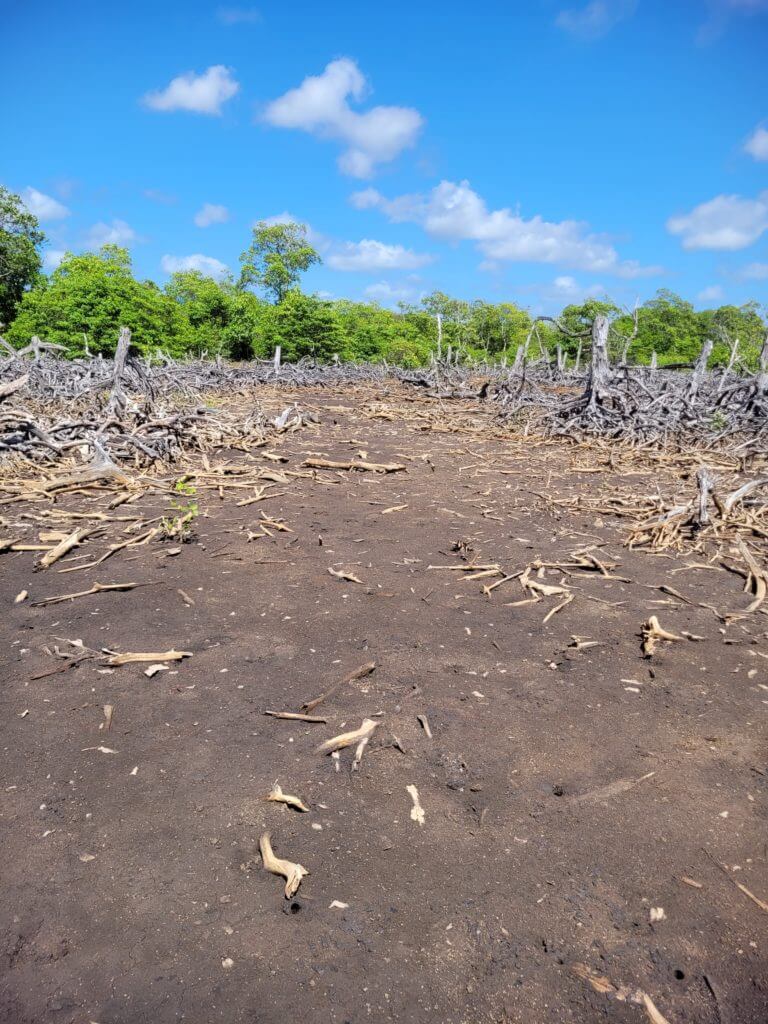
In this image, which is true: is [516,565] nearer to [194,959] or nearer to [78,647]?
[78,647]

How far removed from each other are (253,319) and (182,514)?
102ft

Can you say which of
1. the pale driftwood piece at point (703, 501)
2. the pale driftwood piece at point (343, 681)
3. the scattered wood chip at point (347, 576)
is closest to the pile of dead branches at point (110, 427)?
the scattered wood chip at point (347, 576)

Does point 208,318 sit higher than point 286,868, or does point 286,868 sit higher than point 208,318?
point 208,318

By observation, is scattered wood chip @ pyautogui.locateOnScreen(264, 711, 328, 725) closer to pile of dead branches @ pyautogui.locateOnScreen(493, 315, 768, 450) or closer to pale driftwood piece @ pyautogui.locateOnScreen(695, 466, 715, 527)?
pale driftwood piece @ pyautogui.locateOnScreen(695, 466, 715, 527)

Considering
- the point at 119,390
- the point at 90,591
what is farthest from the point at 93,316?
the point at 90,591

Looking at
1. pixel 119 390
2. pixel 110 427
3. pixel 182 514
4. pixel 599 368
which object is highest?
pixel 599 368

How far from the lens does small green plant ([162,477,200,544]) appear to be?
16.7 ft

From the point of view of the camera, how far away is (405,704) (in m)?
2.86

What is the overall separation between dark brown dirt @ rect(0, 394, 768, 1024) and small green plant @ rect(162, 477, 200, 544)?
794mm

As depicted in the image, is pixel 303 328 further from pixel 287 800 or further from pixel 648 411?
pixel 287 800

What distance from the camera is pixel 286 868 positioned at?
6.36ft

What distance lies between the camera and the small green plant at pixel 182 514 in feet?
16.7

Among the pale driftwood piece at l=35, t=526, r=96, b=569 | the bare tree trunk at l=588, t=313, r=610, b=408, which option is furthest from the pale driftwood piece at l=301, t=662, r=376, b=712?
the bare tree trunk at l=588, t=313, r=610, b=408

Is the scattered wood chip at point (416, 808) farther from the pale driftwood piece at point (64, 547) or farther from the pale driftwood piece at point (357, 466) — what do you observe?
the pale driftwood piece at point (357, 466)
